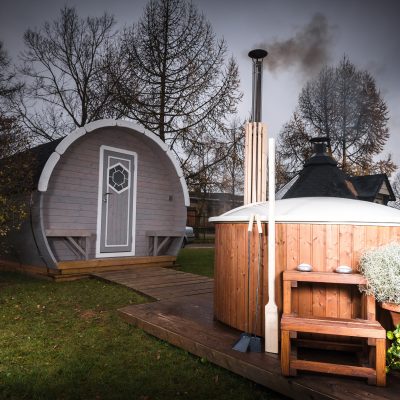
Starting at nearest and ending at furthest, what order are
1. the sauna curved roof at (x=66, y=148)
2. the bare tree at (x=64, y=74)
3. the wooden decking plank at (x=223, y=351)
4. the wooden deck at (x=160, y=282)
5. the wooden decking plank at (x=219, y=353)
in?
the wooden decking plank at (x=223, y=351) → the wooden decking plank at (x=219, y=353) → the wooden deck at (x=160, y=282) → the sauna curved roof at (x=66, y=148) → the bare tree at (x=64, y=74)

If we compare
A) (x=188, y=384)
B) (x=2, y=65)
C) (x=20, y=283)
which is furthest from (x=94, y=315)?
(x=2, y=65)

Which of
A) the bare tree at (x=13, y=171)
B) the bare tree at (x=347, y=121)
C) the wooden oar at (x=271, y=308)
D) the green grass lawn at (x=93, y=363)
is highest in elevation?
the bare tree at (x=347, y=121)

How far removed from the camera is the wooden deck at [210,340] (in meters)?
2.27

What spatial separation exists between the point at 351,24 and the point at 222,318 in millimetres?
12308

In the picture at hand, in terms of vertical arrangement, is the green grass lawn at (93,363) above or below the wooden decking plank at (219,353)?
below

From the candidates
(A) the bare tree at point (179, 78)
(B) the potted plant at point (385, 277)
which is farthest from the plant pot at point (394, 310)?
(A) the bare tree at point (179, 78)

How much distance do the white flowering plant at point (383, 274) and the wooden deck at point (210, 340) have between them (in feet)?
2.01

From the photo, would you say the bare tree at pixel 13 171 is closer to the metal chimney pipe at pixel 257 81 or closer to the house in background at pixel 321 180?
the metal chimney pipe at pixel 257 81

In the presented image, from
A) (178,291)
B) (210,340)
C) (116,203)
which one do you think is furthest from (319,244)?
(116,203)

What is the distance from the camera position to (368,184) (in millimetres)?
15375

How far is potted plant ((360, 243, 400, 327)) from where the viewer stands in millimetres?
2439

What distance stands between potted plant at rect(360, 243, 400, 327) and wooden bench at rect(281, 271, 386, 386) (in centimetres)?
6

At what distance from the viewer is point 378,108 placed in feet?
52.7

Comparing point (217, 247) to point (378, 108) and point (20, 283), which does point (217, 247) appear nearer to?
point (20, 283)
